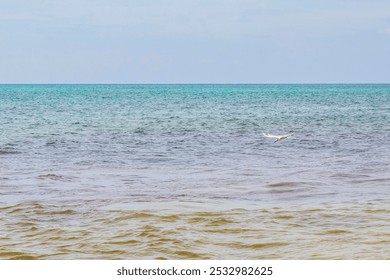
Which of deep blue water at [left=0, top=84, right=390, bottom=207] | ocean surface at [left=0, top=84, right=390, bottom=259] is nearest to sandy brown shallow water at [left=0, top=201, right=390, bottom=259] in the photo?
ocean surface at [left=0, top=84, right=390, bottom=259]

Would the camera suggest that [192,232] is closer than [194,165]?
Yes

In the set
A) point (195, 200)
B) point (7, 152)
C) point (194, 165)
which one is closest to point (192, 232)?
point (195, 200)

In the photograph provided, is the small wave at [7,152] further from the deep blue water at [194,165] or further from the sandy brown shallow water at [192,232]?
the sandy brown shallow water at [192,232]

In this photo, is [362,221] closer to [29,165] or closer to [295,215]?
[295,215]

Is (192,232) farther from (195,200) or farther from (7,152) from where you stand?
(7,152)

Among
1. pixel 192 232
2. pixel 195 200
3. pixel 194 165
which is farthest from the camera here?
pixel 194 165

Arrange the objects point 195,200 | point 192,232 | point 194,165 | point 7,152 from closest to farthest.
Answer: point 192,232 < point 195,200 < point 194,165 < point 7,152

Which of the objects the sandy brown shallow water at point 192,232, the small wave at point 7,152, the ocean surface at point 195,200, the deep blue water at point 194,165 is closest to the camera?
the sandy brown shallow water at point 192,232

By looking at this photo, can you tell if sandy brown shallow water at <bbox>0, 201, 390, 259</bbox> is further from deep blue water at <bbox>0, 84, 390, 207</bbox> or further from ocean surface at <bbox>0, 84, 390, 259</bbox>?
deep blue water at <bbox>0, 84, 390, 207</bbox>

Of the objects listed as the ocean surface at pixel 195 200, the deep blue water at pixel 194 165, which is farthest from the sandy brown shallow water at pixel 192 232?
the deep blue water at pixel 194 165

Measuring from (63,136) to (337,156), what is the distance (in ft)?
35.5

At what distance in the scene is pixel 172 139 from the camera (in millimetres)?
24609

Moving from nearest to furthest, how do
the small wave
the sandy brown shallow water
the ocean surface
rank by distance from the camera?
1. the sandy brown shallow water
2. the ocean surface
3. the small wave
